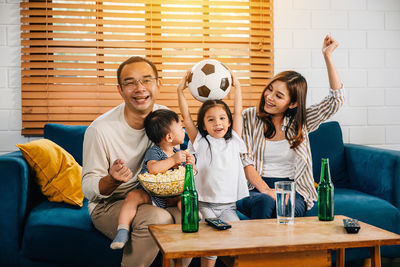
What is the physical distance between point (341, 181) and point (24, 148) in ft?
6.46

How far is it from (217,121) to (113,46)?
128 cm

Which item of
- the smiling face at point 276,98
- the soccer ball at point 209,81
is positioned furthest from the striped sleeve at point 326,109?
the soccer ball at point 209,81

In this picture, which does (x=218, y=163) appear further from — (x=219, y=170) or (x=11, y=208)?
(x=11, y=208)

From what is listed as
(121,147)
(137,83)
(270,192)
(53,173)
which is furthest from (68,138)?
(270,192)

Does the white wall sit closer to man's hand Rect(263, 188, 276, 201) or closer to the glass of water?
man's hand Rect(263, 188, 276, 201)

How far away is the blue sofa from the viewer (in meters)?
1.89

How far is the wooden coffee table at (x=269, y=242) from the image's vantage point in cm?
122

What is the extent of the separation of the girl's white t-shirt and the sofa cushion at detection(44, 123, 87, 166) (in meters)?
0.87

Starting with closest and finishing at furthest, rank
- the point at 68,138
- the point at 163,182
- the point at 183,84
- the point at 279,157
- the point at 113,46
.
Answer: the point at 163,182 → the point at 183,84 → the point at 279,157 → the point at 68,138 → the point at 113,46

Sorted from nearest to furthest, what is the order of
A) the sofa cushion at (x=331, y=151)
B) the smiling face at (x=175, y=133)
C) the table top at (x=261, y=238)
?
the table top at (x=261, y=238), the smiling face at (x=175, y=133), the sofa cushion at (x=331, y=151)

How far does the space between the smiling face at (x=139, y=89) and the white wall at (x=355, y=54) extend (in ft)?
4.74

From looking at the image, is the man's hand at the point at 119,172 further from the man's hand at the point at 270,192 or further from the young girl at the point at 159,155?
the man's hand at the point at 270,192

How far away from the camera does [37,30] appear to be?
9.35ft

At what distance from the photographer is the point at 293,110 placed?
2.26 metres
